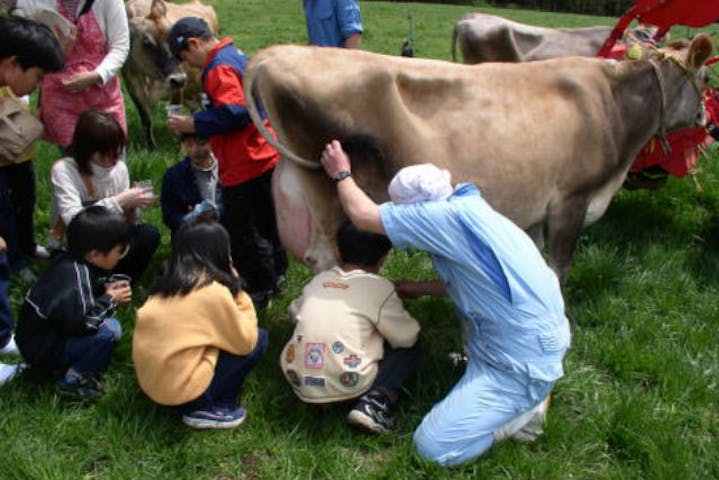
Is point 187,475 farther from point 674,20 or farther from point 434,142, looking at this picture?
point 674,20

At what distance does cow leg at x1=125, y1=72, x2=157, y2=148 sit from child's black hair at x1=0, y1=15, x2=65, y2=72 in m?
3.17

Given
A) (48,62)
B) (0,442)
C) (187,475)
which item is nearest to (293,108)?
(48,62)

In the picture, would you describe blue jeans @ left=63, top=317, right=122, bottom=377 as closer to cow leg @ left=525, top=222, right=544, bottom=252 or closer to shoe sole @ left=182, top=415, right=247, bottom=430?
shoe sole @ left=182, top=415, right=247, bottom=430

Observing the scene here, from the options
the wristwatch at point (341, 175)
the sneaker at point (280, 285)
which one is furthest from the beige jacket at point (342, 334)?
the sneaker at point (280, 285)

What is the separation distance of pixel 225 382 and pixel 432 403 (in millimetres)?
900

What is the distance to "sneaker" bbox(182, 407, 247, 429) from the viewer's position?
3135 millimetres

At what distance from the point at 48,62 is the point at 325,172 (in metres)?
1.45

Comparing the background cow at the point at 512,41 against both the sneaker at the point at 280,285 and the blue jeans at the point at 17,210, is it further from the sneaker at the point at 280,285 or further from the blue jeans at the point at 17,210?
the blue jeans at the point at 17,210

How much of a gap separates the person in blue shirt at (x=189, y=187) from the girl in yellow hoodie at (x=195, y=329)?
127 centimetres

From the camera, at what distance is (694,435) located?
320 cm

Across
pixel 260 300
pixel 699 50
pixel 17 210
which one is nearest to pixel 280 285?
pixel 260 300

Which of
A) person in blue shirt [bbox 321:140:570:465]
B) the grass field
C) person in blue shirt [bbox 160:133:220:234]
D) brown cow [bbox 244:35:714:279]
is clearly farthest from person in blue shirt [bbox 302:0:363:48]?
person in blue shirt [bbox 321:140:570:465]

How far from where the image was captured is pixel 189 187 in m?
4.34

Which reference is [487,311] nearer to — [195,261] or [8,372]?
[195,261]
